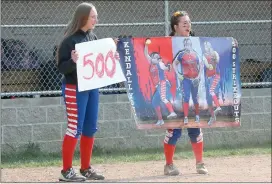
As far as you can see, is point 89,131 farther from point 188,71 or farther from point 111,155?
point 111,155

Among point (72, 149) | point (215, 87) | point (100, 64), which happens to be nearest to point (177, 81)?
point (215, 87)

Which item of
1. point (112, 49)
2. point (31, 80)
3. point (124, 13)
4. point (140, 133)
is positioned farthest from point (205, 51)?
point (124, 13)

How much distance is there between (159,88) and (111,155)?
81.9 inches

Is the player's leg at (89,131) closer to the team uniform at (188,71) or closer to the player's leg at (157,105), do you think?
the player's leg at (157,105)

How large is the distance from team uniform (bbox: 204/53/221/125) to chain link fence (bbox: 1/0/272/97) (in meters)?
2.05

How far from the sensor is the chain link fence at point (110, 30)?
10875 mm

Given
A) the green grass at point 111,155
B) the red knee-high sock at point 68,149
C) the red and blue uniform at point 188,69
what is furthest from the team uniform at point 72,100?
the green grass at point 111,155

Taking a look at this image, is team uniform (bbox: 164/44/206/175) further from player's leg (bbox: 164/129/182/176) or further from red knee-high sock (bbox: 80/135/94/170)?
red knee-high sock (bbox: 80/135/94/170)

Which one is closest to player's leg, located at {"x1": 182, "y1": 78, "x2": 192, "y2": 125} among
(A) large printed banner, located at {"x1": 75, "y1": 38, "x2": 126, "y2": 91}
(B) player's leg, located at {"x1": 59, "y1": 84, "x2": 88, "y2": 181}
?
(A) large printed banner, located at {"x1": 75, "y1": 38, "x2": 126, "y2": 91}

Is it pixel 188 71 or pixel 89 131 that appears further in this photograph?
pixel 188 71

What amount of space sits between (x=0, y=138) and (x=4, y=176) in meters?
1.54

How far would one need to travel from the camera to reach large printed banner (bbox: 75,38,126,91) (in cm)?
784

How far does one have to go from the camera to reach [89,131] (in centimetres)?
802

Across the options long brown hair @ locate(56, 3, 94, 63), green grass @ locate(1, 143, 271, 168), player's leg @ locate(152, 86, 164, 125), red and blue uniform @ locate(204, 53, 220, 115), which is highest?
long brown hair @ locate(56, 3, 94, 63)
